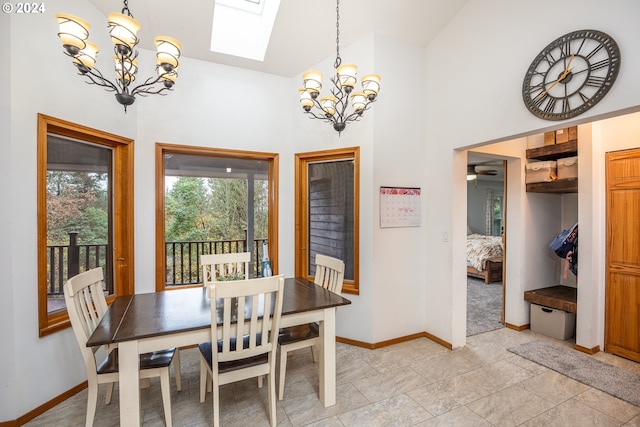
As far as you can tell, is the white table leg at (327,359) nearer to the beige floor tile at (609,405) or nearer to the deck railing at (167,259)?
the deck railing at (167,259)

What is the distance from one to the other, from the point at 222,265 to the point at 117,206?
4.00 feet

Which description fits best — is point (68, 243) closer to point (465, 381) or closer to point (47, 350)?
point (47, 350)

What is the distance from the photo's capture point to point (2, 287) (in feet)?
6.37

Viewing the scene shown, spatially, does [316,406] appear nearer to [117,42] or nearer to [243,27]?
[117,42]

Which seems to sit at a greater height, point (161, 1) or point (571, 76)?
point (161, 1)

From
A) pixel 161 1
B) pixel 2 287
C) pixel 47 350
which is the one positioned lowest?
pixel 47 350

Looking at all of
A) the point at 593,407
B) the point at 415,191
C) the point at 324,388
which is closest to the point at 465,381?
the point at 593,407

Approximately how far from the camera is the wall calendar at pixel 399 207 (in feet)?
10.4

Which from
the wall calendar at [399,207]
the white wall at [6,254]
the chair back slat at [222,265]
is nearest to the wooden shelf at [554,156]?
the wall calendar at [399,207]

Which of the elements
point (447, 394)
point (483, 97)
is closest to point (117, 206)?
point (447, 394)

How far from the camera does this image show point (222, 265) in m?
2.92

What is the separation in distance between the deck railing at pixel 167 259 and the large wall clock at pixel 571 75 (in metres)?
3.16

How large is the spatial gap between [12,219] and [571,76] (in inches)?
164

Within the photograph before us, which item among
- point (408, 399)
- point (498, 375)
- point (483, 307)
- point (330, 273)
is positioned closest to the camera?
point (408, 399)
